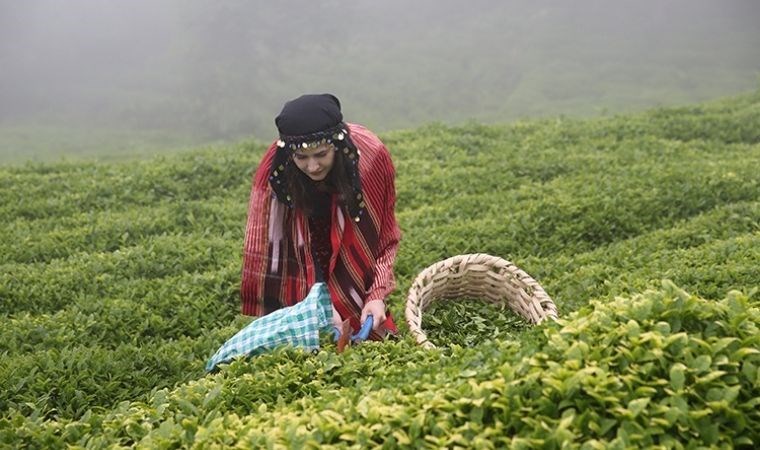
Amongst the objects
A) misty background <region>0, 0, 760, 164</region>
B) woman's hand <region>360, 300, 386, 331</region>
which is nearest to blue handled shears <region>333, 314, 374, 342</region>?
woman's hand <region>360, 300, 386, 331</region>

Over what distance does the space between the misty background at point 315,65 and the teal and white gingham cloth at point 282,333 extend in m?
15.9

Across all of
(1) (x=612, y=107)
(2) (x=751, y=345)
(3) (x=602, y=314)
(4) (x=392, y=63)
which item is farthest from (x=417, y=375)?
(4) (x=392, y=63)

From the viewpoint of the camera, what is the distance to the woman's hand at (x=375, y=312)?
12.5 ft

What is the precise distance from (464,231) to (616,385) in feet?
15.2

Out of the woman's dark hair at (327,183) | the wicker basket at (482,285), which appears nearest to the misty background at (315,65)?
the wicker basket at (482,285)

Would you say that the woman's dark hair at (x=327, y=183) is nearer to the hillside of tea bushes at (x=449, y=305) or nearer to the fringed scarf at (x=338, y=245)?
the fringed scarf at (x=338, y=245)

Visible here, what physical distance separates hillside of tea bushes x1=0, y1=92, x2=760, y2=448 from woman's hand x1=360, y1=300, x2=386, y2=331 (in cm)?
36

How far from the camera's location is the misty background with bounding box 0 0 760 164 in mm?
21609

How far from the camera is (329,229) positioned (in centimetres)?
420

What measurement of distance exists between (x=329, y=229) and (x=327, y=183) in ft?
1.17

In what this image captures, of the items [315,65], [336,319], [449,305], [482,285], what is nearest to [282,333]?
[336,319]

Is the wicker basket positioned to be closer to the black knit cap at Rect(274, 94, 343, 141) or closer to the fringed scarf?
the fringed scarf

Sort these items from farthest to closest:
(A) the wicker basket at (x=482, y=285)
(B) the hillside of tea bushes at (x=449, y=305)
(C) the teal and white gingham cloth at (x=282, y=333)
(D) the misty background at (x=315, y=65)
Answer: (D) the misty background at (x=315, y=65), (A) the wicker basket at (x=482, y=285), (C) the teal and white gingham cloth at (x=282, y=333), (B) the hillside of tea bushes at (x=449, y=305)

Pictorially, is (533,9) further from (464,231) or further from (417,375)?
(417,375)
